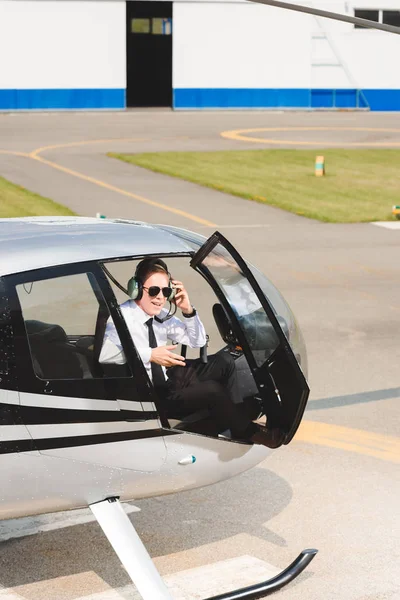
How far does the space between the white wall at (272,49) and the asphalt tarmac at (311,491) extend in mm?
32644

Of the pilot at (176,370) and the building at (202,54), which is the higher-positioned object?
the building at (202,54)

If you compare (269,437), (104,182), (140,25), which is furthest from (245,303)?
(140,25)

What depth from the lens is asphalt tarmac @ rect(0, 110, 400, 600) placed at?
6836 millimetres

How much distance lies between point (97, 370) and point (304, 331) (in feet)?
22.0

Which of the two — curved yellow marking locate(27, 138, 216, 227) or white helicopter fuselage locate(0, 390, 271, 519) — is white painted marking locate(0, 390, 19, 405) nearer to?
white helicopter fuselage locate(0, 390, 271, 519)

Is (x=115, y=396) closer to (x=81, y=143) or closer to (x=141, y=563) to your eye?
(x=141, y=563)

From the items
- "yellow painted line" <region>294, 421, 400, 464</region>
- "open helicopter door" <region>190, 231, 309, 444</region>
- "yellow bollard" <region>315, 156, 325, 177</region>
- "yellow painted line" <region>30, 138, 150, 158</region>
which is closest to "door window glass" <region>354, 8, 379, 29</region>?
"yellow painted line" <region>30, 138, 150, 158</region>

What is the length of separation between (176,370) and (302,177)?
853 inches

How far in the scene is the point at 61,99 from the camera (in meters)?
51.6

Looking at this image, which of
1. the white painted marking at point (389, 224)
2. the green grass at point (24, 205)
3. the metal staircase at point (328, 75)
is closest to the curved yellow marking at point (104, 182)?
the green grass at point (24, 205)

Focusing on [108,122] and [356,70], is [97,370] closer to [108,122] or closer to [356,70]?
[108,122]

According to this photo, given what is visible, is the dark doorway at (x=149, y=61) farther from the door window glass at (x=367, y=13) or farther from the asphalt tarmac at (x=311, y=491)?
the asphalt tarmac at (x=311, y=491)

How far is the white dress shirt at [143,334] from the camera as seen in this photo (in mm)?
6535

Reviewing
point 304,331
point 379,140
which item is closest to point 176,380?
point 304,331
